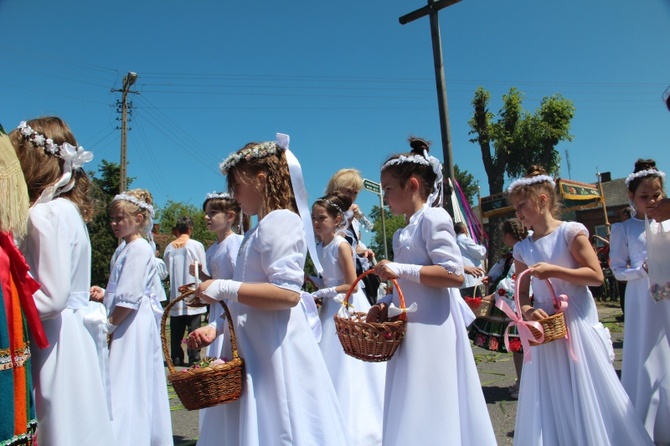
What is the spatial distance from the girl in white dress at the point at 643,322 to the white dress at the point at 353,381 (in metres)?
2.16

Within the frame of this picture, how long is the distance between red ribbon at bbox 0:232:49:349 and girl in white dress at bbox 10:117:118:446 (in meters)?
0.11

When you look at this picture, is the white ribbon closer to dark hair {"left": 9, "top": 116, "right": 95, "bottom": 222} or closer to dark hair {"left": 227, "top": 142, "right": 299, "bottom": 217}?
dark hair {"left": 227, "top": 142, "right": 299, "bottom": 217}

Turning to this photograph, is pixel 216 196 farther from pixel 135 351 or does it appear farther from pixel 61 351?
pixel 61 351

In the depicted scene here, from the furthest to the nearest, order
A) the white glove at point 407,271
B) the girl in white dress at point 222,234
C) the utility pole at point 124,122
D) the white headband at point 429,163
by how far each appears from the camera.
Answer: the utility pole at point 124,122 < the girl in white dress at point 222,234 < the white headband at point 429,163 < the white glove at point 407,271

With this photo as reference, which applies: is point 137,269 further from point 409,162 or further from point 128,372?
point 409,162

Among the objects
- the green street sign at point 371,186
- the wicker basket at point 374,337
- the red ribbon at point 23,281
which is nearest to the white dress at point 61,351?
the red ribbon at point 23,281

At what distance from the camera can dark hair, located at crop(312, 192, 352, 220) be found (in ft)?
17.3

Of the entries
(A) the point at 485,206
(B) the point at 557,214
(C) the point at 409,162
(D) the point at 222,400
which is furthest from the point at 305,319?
(A) the point at 485,206

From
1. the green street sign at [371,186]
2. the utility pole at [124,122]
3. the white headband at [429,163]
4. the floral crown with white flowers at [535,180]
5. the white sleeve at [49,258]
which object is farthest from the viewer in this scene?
the utility pole at [124,122]

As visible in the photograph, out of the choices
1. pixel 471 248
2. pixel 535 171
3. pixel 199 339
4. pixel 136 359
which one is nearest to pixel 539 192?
pixel 535 171

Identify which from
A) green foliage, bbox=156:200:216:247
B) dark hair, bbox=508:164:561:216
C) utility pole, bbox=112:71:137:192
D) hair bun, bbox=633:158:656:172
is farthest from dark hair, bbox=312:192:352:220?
green foliage, bbox=156:200:216:247

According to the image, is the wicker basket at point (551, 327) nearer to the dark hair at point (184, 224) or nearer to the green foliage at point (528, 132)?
the dark hair at point (184, 224)

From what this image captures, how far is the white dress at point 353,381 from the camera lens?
15.1ft

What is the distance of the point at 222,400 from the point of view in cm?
241
